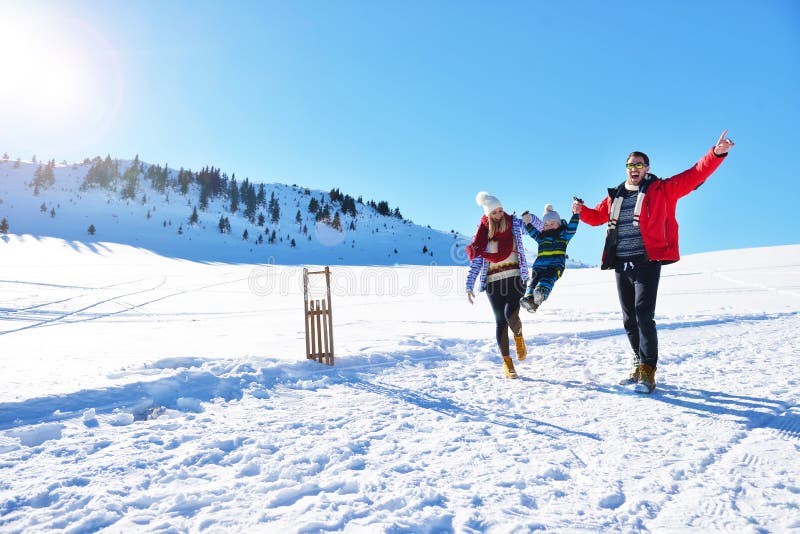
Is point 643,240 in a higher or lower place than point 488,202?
lower

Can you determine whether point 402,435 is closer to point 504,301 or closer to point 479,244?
point 504,301

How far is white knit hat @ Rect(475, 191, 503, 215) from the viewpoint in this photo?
4848 mm

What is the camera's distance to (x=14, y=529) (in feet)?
6.49

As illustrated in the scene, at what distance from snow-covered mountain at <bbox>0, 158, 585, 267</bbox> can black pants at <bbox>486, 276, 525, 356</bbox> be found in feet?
154

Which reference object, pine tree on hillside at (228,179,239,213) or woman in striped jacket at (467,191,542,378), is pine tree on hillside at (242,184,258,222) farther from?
woman in striped jacket at (467,191,542,378)

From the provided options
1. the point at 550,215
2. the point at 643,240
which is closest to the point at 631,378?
the point at 643,240

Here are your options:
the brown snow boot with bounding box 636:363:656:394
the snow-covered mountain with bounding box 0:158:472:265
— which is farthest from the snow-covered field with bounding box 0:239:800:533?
the snow-covered mountain with bounding box 0:158:472:265

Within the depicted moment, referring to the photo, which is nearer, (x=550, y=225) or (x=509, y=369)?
(x=509, y=369)

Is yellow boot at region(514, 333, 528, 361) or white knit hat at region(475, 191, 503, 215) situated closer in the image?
white knit hat at region(475, 191, 503, 215)

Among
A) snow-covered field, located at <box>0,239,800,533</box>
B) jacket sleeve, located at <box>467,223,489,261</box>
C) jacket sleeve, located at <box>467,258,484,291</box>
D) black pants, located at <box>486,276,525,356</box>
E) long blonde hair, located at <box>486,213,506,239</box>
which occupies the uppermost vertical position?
long blonde hair, located at <box>486,213,506,239</box>

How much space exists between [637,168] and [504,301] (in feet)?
6.40

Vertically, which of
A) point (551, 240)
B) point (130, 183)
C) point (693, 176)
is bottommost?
point (551, 240)

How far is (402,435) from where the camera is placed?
309 cm

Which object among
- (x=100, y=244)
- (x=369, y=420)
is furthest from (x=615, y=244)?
(x=100, y=244)
